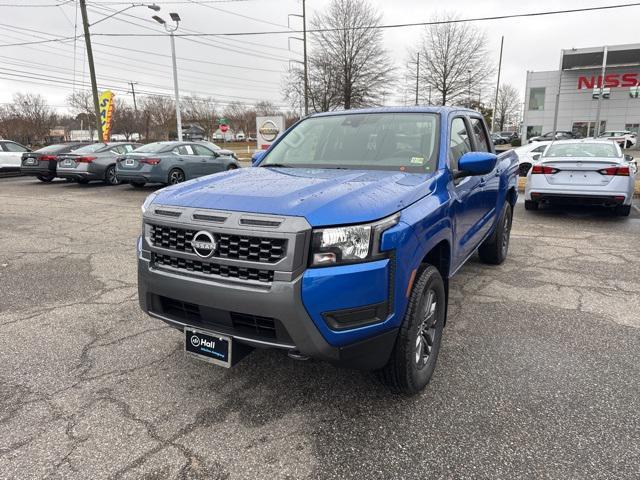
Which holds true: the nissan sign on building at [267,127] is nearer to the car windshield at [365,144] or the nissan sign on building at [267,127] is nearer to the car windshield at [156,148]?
the car windshield at [156,148]

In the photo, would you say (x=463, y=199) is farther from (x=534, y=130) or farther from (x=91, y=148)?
(x=534, y=130)

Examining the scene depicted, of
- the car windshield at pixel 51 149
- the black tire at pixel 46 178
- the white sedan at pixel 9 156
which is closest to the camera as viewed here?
the car windshield at pixel 51 149

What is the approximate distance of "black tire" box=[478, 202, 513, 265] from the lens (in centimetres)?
532

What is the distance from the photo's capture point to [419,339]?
2.73m

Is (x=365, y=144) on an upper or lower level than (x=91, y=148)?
upper

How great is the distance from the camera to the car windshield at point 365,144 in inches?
131

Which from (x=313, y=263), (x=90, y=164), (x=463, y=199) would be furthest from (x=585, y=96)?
(x=313, y=263)

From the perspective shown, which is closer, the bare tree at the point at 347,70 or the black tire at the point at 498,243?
the black tire at the point at 498,243

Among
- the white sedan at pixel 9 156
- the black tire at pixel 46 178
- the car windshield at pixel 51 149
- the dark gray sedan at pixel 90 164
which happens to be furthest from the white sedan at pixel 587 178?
the white sedan at pixel 9 156

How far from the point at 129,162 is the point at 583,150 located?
11139 millimetres

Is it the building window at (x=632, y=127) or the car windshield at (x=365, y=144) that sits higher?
the building window at (x=632, y=127)

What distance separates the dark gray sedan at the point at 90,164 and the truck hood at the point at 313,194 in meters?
12.6

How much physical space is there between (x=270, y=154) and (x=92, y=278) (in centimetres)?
278

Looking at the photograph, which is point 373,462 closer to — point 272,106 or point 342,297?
point 342,297
